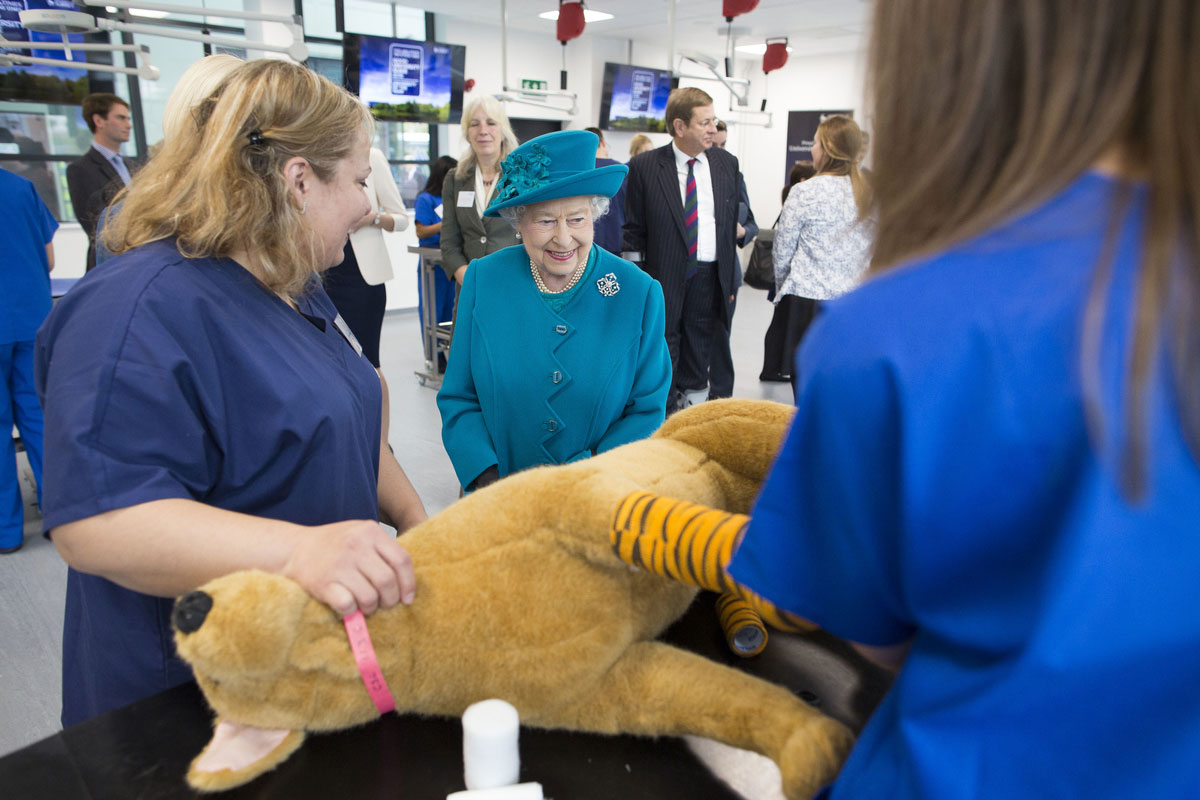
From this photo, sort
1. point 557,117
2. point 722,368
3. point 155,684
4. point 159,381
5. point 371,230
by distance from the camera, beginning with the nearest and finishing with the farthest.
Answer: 1. point 159,381
2. point 155,684
3. point 371,230
4. point 722,368
5. point 557,117

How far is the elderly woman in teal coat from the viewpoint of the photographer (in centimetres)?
167

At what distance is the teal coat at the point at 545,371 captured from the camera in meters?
1.67

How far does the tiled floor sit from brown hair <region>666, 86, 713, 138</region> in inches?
74.4

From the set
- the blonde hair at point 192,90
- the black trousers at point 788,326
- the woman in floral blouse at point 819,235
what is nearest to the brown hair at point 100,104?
the woman in floral blouse at point 819,235

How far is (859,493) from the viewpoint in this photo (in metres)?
0.46

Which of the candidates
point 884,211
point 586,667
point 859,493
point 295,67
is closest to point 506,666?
point 586,667

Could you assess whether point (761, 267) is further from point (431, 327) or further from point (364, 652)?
point (364, 652)

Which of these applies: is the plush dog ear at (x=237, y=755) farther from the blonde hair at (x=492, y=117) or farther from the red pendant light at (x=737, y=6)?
the red pendant light at (x=737, y=6)

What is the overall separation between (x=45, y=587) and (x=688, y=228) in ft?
10.4

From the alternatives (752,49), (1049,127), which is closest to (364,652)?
(1049,127)

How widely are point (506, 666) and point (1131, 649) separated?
1.79 feet

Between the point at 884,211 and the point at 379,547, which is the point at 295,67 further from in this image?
the point at 884,211

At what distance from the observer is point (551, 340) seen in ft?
5.52

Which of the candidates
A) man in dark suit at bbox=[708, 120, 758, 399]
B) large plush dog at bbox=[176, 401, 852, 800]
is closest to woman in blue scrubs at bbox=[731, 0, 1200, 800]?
large plush dog at bbox=[176, 401, 852, 800]
